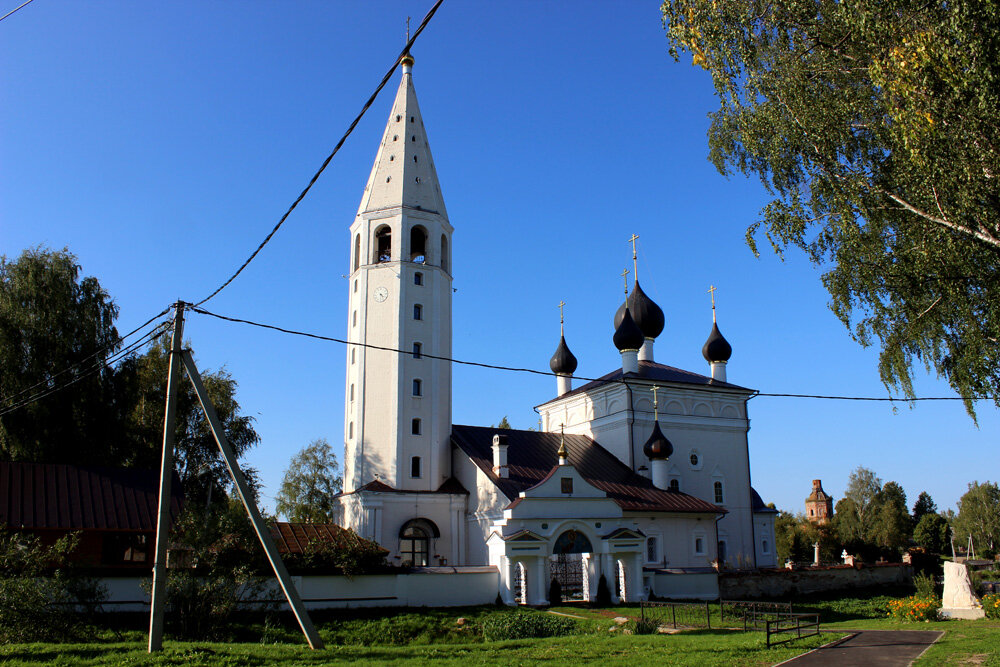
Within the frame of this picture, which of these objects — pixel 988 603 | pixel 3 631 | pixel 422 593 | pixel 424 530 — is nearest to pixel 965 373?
pixel 988 603

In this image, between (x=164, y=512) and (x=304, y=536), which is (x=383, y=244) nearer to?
(x=304, y=536)

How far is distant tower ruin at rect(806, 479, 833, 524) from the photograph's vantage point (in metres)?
83.3

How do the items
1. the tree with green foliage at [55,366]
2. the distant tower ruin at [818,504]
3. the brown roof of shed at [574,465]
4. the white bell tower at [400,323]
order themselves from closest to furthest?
the tree with green foliage at [55,366]
the brown roof of shed at [574,465]
the white bell tower at [400,323]
the distant tower ruin at [818,504]

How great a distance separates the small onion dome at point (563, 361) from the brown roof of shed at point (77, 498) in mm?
20097

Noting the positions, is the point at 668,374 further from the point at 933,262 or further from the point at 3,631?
the point at 3,631

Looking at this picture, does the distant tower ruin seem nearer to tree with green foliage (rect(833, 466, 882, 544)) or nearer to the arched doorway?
tree with green foliage (rect(833, 466, 882, 544))

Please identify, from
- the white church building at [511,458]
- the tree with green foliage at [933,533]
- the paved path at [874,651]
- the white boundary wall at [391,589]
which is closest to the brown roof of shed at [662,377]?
the white church building at [511,458]

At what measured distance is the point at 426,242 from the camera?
101 ft

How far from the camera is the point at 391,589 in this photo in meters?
21.8

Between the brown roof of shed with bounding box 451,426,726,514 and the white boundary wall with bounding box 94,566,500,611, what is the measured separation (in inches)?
162

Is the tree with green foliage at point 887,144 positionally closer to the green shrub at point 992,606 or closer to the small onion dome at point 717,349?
the green shrub at point 992,606

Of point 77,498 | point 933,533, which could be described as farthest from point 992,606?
point 933,533

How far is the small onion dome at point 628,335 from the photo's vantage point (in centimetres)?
3381

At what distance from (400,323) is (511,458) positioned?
20.8ft
